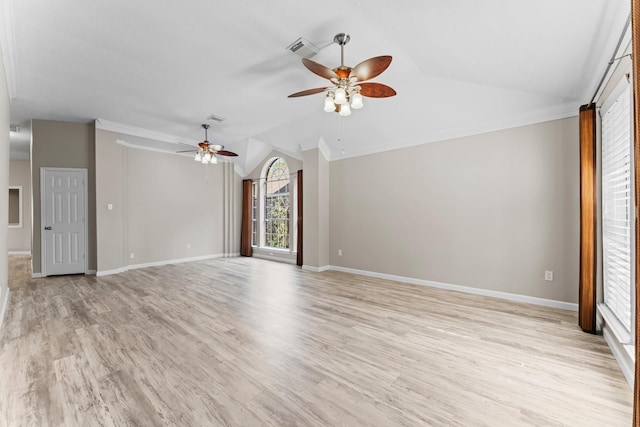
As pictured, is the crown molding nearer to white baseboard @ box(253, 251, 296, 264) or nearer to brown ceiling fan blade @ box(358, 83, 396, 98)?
white baseboard @ box(253, 251, 296, 264)

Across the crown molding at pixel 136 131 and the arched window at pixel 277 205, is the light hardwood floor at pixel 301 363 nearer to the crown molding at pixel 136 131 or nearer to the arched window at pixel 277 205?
the crown molding at pixel 136 131

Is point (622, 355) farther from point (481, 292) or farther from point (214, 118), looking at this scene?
point (214, 118)

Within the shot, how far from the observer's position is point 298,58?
328 centimetres

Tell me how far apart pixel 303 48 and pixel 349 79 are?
70 centimetres

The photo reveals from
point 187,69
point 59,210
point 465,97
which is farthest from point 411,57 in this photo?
point 59,210

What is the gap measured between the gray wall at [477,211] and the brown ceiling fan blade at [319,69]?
265 cm

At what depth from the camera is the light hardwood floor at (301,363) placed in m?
1.71

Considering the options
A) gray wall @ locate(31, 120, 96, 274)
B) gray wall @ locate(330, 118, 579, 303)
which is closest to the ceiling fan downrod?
gray wall @ locate(330, 118, 579, 303)

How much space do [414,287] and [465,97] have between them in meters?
3.03

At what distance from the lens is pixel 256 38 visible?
2.89 m

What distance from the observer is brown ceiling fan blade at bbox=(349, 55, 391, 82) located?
2.47 m

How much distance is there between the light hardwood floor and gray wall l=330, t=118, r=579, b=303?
0.54 m

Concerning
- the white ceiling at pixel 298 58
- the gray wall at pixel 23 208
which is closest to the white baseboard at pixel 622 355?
the white ceiling at pixel 298 58

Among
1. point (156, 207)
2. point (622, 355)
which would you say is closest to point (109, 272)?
point (156, 207)
